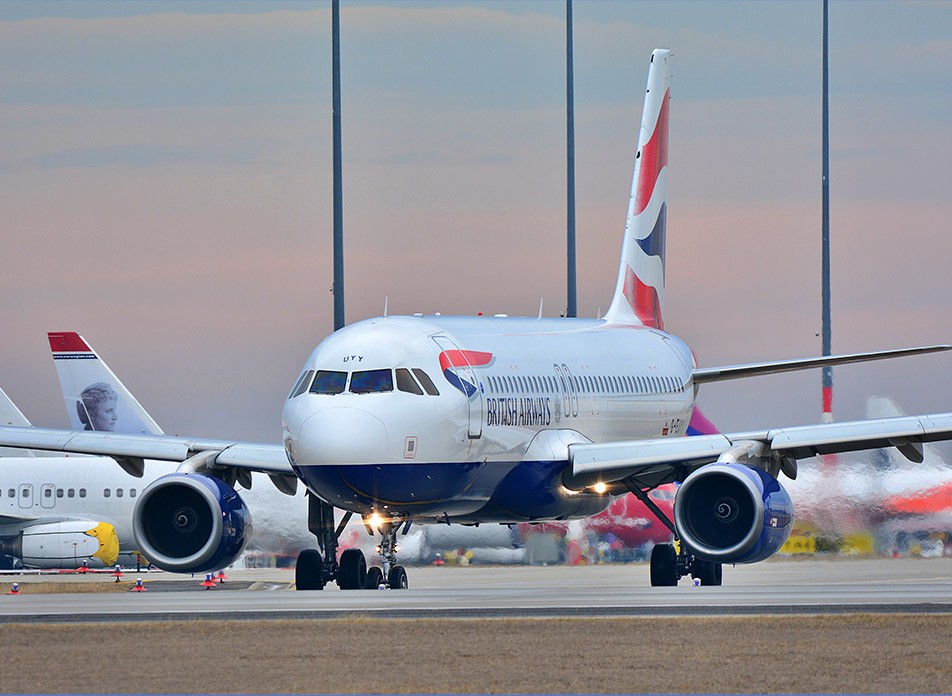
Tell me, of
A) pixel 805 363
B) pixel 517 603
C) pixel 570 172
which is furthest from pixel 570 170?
pixel 517 603

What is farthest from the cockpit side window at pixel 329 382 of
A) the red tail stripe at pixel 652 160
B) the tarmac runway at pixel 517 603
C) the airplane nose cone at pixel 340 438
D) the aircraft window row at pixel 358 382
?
the red tail stripe at pixel 652 160

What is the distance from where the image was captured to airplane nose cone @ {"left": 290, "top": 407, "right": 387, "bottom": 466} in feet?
99.0

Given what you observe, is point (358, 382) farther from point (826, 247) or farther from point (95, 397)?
point (95, 397)

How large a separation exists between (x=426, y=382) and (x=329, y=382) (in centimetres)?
164

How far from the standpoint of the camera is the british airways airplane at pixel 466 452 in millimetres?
30828

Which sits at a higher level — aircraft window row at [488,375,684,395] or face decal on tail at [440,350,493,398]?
face decal on tail at [440,350,493,398]

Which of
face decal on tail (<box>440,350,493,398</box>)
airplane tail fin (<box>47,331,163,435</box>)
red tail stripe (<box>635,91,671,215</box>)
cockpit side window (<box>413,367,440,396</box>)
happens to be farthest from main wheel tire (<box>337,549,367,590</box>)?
airplane tail fin (<box>47,331,163,435</box>)

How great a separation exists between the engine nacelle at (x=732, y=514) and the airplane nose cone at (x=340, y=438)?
4600mm

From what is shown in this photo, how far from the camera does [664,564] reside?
119 ft

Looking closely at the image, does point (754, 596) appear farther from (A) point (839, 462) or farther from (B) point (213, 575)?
(B) point (213, 575)

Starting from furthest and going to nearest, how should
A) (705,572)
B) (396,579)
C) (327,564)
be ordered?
(705,572)
(327,564)
(396,579)

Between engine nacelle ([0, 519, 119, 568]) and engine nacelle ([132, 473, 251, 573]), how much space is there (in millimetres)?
32770

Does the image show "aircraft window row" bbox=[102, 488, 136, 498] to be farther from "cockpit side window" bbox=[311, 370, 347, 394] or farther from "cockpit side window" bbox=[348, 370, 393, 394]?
"cockpit side window" bbox=[348, 370, 393, 394]

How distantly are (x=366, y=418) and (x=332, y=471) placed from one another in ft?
3.01
